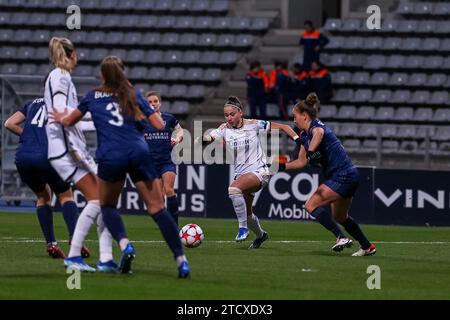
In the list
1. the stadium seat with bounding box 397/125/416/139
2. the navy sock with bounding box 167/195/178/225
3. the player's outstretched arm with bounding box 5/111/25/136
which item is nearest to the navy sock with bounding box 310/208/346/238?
the navy sock with bounding box 167/195/178/225

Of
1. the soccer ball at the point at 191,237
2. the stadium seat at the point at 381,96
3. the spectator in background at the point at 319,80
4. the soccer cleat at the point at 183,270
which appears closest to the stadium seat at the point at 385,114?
the stadium seat at the point at 381,96

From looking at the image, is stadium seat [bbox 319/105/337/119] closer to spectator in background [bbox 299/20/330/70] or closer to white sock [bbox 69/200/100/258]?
spectator in background [bbox 299/20/330/70]

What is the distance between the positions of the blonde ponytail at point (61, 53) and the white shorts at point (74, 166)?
0.91m

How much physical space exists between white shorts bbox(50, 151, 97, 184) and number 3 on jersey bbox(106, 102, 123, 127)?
934 millimetres

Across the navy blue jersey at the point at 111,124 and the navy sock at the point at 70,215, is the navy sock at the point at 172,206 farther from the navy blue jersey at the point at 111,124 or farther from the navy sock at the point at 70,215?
the navy blue jersey at the point at 111,124

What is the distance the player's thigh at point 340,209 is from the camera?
1563 cm

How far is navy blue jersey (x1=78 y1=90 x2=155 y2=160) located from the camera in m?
11.8

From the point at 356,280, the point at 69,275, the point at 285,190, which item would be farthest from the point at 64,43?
the point at 285,190

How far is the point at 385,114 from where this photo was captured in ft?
97.7

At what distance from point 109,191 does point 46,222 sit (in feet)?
8.87

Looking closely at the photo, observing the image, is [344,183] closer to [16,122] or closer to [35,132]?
[35,132]
